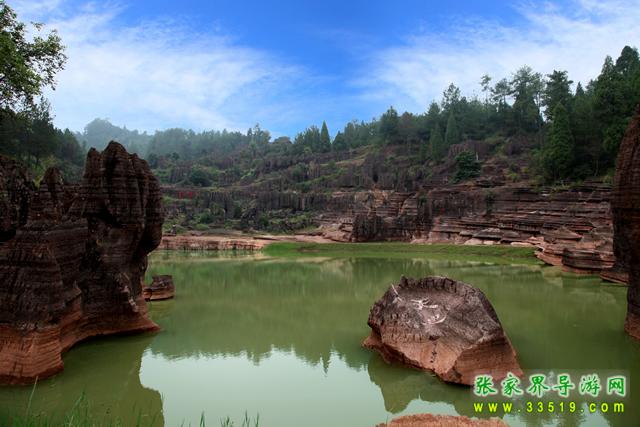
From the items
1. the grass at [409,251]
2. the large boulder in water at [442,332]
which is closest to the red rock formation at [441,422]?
the large boulder in water at [442,332]

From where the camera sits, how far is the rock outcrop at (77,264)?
11.0m

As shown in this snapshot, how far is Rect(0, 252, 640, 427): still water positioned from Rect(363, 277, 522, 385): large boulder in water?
1.37ft

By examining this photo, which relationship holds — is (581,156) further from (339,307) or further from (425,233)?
(339,307)

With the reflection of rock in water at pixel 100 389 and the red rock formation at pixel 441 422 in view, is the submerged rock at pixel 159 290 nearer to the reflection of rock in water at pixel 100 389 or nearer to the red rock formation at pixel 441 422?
the reflection of rock in water at pixel 100 389

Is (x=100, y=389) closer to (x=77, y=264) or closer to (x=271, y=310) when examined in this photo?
(x=77, y=264)

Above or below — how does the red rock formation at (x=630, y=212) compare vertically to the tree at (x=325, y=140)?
below

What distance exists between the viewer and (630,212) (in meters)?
13.9

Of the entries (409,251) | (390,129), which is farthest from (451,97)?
(409,251)

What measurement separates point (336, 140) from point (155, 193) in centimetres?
10379

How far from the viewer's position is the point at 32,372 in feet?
35.3

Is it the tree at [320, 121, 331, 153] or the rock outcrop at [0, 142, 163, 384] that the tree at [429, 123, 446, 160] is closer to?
the tree at [320, 121, 331, 153]

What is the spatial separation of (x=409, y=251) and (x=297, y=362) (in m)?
34.8

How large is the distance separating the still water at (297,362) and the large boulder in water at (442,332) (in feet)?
1.37

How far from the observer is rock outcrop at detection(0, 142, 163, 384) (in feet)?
36.2
